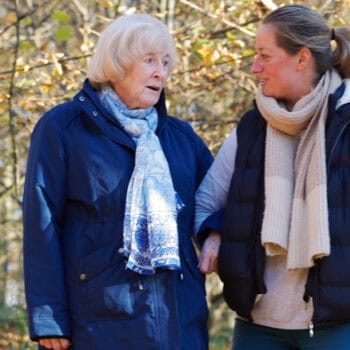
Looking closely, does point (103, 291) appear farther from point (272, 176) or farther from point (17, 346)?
point (17, 346)

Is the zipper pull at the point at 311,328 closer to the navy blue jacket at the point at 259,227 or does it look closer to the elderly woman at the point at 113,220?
the navy blue jacket at the point at 259,227

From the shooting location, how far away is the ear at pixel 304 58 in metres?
4.36

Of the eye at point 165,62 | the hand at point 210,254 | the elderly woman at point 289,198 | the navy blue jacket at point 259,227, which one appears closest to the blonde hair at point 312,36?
the elderly woman at point 289,198

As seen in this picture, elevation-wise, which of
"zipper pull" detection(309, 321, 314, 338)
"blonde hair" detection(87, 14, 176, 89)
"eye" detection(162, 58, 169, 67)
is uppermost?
"blonde hair" detection(87, 14, 176, 89)

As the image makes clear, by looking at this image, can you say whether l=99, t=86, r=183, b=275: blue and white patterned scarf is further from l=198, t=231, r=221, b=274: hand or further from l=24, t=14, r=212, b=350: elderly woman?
l=198, t=231, r=221, b=274: hand

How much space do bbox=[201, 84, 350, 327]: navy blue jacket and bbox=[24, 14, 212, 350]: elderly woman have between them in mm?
180

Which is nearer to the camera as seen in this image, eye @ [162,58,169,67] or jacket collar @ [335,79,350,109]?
jacket collar @ [335,79,350,109]

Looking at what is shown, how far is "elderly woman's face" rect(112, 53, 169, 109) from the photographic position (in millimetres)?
4328

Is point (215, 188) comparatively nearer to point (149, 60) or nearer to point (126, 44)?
point (149, 60)

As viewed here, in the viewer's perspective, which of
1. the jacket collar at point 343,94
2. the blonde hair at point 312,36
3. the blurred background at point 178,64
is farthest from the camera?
the blurred background at point 178,64

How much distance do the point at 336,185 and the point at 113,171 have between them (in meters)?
0.92

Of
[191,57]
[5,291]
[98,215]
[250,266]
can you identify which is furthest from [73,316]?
[5,291]

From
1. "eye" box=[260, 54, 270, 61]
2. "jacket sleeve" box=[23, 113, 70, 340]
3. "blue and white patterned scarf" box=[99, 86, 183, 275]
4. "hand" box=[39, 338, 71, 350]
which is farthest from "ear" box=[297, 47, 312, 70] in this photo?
"hand" box=[39, 338, 71, 350]

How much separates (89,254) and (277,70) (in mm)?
1132
